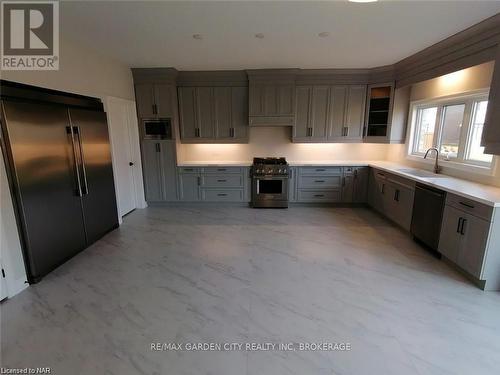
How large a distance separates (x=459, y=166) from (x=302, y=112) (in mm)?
2617

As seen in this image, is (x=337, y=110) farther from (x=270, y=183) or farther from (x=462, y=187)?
(x=462, y=187)

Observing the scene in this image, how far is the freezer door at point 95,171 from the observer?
3.10 meters

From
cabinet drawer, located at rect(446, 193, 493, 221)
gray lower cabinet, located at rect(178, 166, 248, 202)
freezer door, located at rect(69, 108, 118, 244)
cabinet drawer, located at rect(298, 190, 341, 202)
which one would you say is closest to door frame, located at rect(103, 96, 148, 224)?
freezer door, located at rect(69, 108, 118, 244)

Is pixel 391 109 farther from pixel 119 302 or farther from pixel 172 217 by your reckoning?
pixel 119 302

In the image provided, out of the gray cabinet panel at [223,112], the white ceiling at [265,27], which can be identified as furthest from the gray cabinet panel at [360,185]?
the gray cabinet panel at [223,112]

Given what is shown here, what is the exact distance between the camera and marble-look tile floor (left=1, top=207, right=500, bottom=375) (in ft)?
5.59

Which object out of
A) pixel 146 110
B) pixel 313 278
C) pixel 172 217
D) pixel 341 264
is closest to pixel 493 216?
pixel 341 264

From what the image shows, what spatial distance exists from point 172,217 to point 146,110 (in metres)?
2.06

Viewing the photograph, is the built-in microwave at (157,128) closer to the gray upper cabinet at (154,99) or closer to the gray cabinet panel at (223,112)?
the gray upper cabinet at (154,99)

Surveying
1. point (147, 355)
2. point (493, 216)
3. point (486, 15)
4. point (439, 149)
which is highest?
point (486, 15)

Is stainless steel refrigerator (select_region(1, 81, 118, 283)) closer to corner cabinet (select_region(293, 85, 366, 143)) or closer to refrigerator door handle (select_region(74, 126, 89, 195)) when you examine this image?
refrigerator door handle (select_region(74, 126, 89, 195))

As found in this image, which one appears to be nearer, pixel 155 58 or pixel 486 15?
pixel 486 15

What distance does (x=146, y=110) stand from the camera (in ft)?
15.8

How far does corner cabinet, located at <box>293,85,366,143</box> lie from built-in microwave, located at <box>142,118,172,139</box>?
2418 millimetres
